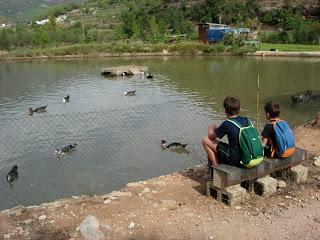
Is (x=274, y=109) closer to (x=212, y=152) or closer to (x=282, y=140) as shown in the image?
(x=282, y=140)

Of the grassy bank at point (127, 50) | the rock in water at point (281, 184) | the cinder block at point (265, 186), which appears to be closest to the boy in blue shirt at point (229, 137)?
the cinder block at point (265, 186)

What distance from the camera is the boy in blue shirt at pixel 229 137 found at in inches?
271

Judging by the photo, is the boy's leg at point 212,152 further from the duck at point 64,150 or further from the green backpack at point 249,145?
the duck at point 64,150

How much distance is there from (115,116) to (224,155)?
1150 cm

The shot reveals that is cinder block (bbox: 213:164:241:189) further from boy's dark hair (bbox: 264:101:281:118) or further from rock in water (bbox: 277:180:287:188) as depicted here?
boy's dark hair (bbox: 264:101:281:118)

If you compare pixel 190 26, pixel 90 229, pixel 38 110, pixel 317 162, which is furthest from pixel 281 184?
pixel 190 26

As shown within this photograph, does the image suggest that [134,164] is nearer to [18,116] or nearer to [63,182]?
[63,182]

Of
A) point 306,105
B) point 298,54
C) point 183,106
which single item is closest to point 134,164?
point 183,106

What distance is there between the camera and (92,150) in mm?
13914

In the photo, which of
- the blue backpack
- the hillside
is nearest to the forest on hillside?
the blue backpack

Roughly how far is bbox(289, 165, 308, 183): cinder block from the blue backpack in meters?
0.45

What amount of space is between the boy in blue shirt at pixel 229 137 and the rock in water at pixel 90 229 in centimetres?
218

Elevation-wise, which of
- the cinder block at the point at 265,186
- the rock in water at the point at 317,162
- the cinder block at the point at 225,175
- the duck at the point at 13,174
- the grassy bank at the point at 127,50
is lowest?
the grassy bank at the point at 127,50

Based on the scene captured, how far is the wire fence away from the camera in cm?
1125
